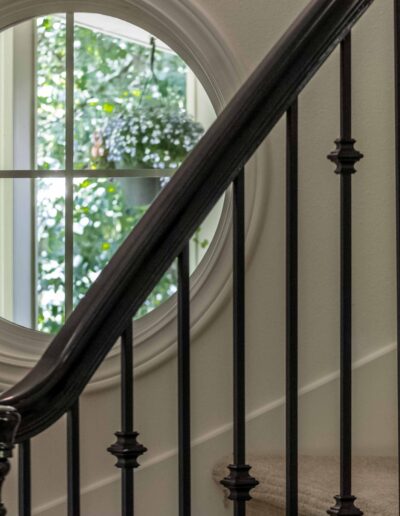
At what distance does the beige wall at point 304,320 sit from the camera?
2.48 m

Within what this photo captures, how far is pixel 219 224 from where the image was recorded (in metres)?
2.54

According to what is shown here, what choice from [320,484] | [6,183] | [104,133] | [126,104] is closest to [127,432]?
[320,484]

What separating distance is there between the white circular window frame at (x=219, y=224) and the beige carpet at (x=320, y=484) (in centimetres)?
36

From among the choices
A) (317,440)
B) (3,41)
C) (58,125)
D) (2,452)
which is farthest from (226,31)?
(58,125)

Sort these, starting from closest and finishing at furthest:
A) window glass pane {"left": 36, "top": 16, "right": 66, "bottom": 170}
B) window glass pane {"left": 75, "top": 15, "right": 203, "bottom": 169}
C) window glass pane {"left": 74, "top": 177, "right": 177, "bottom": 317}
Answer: window glass pane {"left": 36, "top": 16, "right": 66, "bottom": 170} < window glass pane {"left": 75, "top": 15, "right": 203, "bottom": 169} < window glass pane {"left": 74, "top": 177, "right": 177, "bottom": 317}

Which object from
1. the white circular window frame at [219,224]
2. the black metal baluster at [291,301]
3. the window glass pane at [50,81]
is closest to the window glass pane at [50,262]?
the window glass pane at [50,81]

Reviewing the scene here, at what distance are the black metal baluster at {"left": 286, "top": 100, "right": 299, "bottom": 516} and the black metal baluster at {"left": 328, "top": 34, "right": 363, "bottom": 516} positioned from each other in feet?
0.18

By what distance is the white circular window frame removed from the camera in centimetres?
250

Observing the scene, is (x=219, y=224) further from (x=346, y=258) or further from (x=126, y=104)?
(x=126, y=104)

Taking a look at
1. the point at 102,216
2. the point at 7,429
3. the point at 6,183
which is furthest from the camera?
the point at 102,216

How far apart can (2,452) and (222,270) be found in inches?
59.4

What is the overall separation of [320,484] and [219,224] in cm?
77

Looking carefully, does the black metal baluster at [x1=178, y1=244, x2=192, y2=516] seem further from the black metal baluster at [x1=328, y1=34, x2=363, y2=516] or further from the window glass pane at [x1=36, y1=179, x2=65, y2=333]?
the window glass pane at [x1=36, y1=179, x2=65, y2=333]

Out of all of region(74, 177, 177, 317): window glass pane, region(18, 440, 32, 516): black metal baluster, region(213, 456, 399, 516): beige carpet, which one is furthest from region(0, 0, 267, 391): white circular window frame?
region(74, 177, 177, 317): window glass pane
